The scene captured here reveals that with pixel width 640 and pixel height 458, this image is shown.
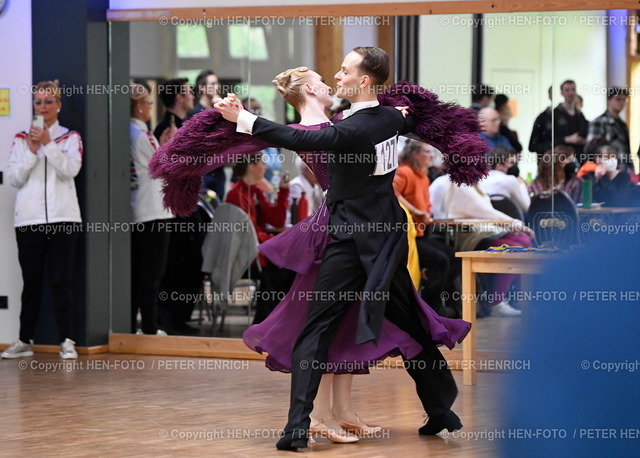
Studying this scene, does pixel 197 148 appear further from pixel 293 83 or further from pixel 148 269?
pixel 148 269

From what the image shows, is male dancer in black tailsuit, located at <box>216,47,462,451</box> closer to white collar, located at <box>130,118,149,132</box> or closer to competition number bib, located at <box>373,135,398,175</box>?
competition number bib, located at <box>373,135,398,175</box>

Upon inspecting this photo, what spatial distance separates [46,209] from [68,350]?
0.96m

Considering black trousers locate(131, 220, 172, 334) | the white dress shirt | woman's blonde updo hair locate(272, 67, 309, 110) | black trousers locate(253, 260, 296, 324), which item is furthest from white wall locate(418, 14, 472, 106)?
woman's blonde updo hair locate(272, 67, 309, 110)

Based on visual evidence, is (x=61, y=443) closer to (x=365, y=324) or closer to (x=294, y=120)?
(x=365, y=324)

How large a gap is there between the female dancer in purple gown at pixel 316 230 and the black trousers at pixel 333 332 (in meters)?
0.07

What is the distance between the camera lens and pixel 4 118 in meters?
8.11

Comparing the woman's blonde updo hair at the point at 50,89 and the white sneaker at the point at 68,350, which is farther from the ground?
the woman's blonde updo hair at the point at 50,89

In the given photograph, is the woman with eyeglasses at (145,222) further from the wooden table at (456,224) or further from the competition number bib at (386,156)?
the competition number bib at (386,156)

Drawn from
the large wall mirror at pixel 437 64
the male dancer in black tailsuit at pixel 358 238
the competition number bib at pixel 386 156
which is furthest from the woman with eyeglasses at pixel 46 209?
the competition number bib at pixel 386 156

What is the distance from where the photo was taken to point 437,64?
855 cm

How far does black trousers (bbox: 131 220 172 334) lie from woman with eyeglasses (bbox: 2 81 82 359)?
1.70ft

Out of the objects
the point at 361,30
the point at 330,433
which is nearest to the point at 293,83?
the point at 330,433

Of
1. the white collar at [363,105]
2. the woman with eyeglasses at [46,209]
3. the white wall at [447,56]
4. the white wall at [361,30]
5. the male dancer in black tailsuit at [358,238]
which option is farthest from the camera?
the white wall at [447,56]

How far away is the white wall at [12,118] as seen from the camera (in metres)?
8.00
